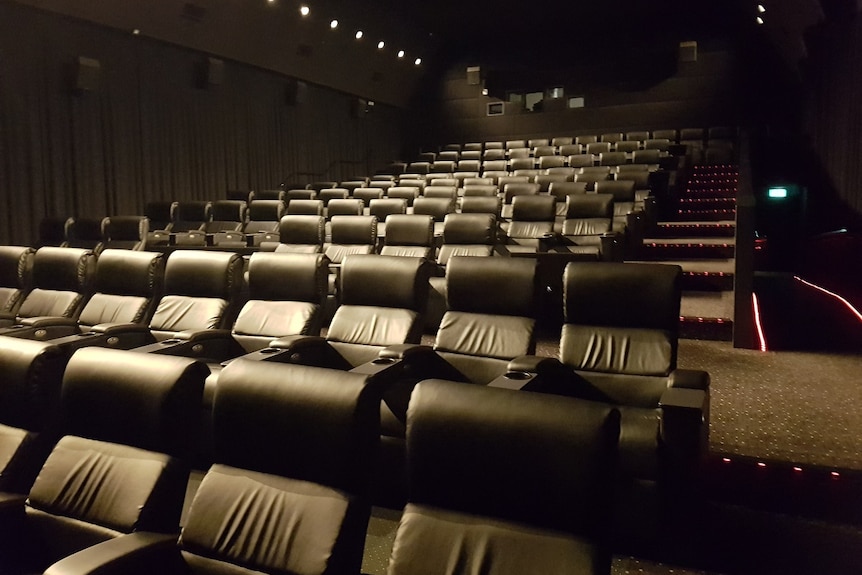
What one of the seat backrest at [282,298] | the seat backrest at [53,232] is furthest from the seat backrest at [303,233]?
the seat backrest at [53,232]

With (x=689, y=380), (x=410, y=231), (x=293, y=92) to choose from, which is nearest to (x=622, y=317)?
(x=689, y=380)

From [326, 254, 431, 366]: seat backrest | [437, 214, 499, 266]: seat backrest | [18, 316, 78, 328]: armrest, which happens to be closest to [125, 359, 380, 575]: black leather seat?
[326, 254, 431, 366]: seat backrest

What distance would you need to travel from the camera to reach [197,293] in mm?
3572

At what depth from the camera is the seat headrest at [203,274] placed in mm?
3494

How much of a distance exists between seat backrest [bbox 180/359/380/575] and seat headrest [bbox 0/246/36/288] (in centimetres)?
339

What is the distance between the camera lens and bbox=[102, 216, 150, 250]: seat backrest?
539cm

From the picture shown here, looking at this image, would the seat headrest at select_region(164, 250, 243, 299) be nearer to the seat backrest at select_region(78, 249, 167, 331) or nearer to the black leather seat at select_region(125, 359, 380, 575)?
the seat backrest at select_region(78, 249, 167, 331)

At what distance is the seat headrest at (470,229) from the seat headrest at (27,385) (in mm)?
2987

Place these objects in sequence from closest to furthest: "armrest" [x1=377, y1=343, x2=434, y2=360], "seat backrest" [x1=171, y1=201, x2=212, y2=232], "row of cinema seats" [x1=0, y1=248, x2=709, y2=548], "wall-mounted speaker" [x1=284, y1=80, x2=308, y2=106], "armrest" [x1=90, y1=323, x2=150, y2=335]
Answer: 1. "row of cinema seats" [x1=0, y1=248, x2=709, y2=548]
2. "armrest" [x1=377, y1=343, x2=434, y2=360]
3. "armrest" [x1=90, y1=323, x2=150, y2=335]
4. "seat backrest" [x1=171, y1=201, x2=212, y2=232]
5. "wall-mounted speaker" [x1=284, y1=80, x2=308, y2=106]

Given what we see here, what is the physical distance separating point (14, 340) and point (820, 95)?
820cm

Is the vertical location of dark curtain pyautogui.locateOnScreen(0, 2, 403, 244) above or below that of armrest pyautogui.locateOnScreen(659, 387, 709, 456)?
above

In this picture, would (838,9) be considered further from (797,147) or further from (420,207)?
(420,207)

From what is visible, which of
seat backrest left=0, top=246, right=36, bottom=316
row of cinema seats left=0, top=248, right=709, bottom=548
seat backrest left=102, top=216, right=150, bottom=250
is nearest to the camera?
row of cinema seats left=0, top=248, right=709, bottom=548

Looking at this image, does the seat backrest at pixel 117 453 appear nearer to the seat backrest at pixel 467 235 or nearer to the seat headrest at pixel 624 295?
the seat headrest at pixel 624 295
